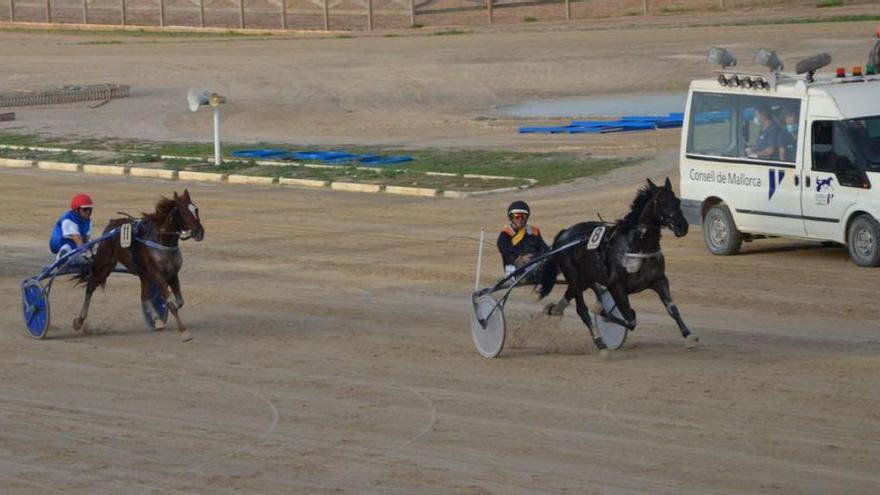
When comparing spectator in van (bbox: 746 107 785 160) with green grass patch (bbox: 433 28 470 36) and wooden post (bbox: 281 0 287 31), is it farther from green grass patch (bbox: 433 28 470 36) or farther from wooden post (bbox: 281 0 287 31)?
wooden post (bbox: 281 0 287 31)


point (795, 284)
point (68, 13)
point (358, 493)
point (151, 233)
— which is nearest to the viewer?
point (358, 493)

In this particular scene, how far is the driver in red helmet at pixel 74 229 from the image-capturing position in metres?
16.0

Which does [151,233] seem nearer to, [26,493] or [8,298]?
[8,298]

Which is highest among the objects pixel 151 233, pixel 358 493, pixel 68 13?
pixel 68 13

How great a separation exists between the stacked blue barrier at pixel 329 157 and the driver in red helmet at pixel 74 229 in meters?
12.2

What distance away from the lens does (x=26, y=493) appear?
10.6 metres

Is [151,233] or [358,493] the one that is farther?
[151,233]

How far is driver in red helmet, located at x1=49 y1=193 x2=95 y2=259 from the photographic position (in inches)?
629

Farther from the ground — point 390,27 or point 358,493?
point 390,27

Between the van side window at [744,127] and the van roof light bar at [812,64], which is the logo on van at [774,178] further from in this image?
the van roof light bar at [812,64]

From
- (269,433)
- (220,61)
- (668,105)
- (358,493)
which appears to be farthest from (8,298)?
(220,61)

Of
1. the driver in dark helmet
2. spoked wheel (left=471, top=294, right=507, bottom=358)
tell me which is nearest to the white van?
the driver in dark helmet

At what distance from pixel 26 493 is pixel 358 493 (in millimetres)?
2074

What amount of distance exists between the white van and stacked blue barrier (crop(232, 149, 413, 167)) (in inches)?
361
